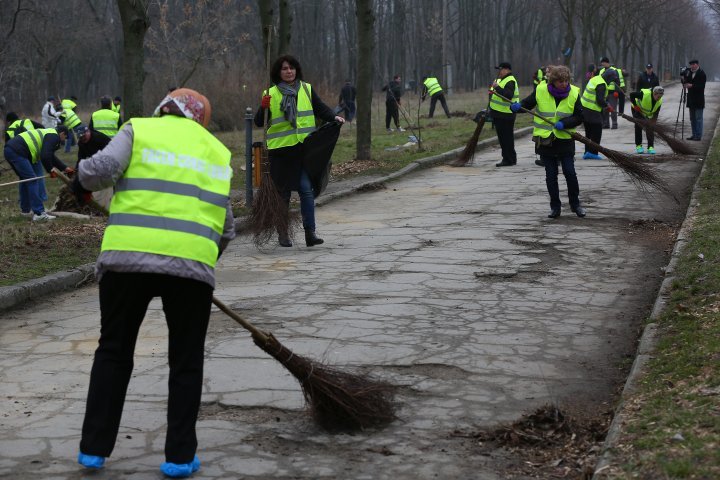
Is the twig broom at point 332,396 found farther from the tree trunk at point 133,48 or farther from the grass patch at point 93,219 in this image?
the tree trunk at point 133,48

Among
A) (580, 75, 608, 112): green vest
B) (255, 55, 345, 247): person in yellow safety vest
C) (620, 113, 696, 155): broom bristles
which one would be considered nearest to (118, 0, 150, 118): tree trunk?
(255, 55, 345, 247): person in yellow safety vest

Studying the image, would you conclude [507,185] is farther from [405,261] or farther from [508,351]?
[508,351]

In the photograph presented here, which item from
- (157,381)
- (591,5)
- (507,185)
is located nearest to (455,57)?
(591,5)

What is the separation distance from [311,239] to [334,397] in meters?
5.40

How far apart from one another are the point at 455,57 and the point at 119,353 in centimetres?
6835

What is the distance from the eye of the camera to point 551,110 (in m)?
11.4

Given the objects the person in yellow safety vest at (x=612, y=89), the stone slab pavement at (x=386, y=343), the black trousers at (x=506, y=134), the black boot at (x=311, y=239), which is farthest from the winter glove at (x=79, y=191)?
the person in yellow safety vest at (x=612, y=89)

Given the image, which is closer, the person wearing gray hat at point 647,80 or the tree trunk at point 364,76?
the tree trunk at point 364,76

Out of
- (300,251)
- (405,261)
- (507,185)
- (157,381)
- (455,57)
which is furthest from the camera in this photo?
(455,57)

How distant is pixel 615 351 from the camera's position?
20.9ft

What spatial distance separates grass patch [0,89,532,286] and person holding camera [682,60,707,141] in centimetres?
448

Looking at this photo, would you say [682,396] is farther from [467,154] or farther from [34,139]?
[467,154]

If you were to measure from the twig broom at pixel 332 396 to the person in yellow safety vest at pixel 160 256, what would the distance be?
0.57 m

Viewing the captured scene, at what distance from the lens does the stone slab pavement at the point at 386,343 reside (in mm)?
4703
